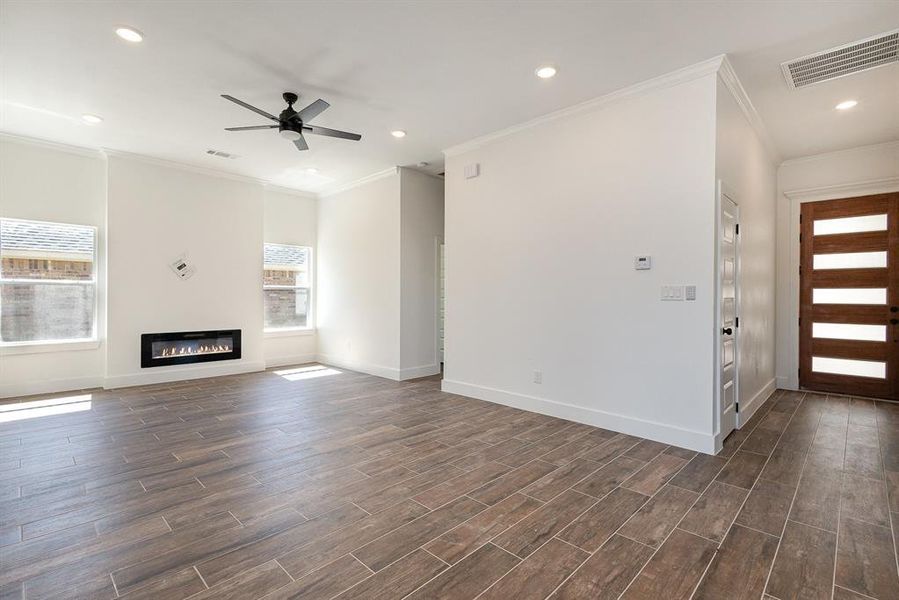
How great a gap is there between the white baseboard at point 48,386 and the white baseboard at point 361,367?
10.3 ft

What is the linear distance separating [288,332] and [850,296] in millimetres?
8266

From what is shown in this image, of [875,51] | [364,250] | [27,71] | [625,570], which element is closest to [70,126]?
[27,71]

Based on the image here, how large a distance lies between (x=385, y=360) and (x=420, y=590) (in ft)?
15.4

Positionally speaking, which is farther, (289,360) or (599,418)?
(289,360)

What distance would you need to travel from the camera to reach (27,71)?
11.5 feet

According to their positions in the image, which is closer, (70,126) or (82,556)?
(82,556)

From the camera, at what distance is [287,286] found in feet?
24.9

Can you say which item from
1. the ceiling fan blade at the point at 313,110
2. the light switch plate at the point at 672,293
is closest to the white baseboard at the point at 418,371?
the ceiling fan blade at the point at 313,110

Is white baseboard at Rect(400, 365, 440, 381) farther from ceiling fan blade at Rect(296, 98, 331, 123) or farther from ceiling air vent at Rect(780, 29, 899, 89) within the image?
ceiling air vent at Rect(780, 29, 899, 89)

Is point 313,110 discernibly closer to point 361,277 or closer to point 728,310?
point 361,277

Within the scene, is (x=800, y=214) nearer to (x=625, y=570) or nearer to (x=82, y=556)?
(x=625, y=570)

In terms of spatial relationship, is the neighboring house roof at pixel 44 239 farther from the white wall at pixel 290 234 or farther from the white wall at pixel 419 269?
the white wall at pixel 419 269

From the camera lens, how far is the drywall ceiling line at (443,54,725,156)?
3291mm

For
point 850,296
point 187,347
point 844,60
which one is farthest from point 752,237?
point 187,347
